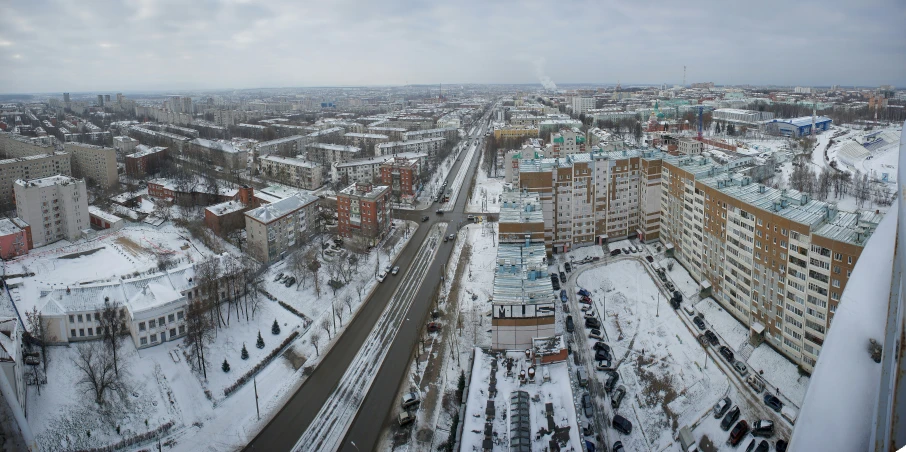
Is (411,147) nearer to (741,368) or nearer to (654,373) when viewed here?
(654,373)

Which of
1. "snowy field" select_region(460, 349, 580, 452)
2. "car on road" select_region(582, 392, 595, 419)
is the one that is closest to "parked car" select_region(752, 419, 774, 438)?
"car on road" select_region(582, 392, 595, 419)

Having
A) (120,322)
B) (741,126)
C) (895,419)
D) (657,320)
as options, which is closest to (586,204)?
(657,320)

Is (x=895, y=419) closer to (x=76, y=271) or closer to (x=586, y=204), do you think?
(x=586, y=204)

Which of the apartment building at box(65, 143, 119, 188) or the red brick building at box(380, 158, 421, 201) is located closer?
the red brick building at box(380, 158, 421, 201)

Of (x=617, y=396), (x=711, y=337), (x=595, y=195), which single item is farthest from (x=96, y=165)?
(x=711, y=337)

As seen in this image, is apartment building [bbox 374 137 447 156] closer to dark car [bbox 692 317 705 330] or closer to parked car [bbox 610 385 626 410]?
dark car [bbox 692 317 705 330]

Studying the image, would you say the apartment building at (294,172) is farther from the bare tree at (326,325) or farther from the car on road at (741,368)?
the car on road at (741,368)

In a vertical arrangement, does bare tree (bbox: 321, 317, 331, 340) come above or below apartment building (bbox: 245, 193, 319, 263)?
below
